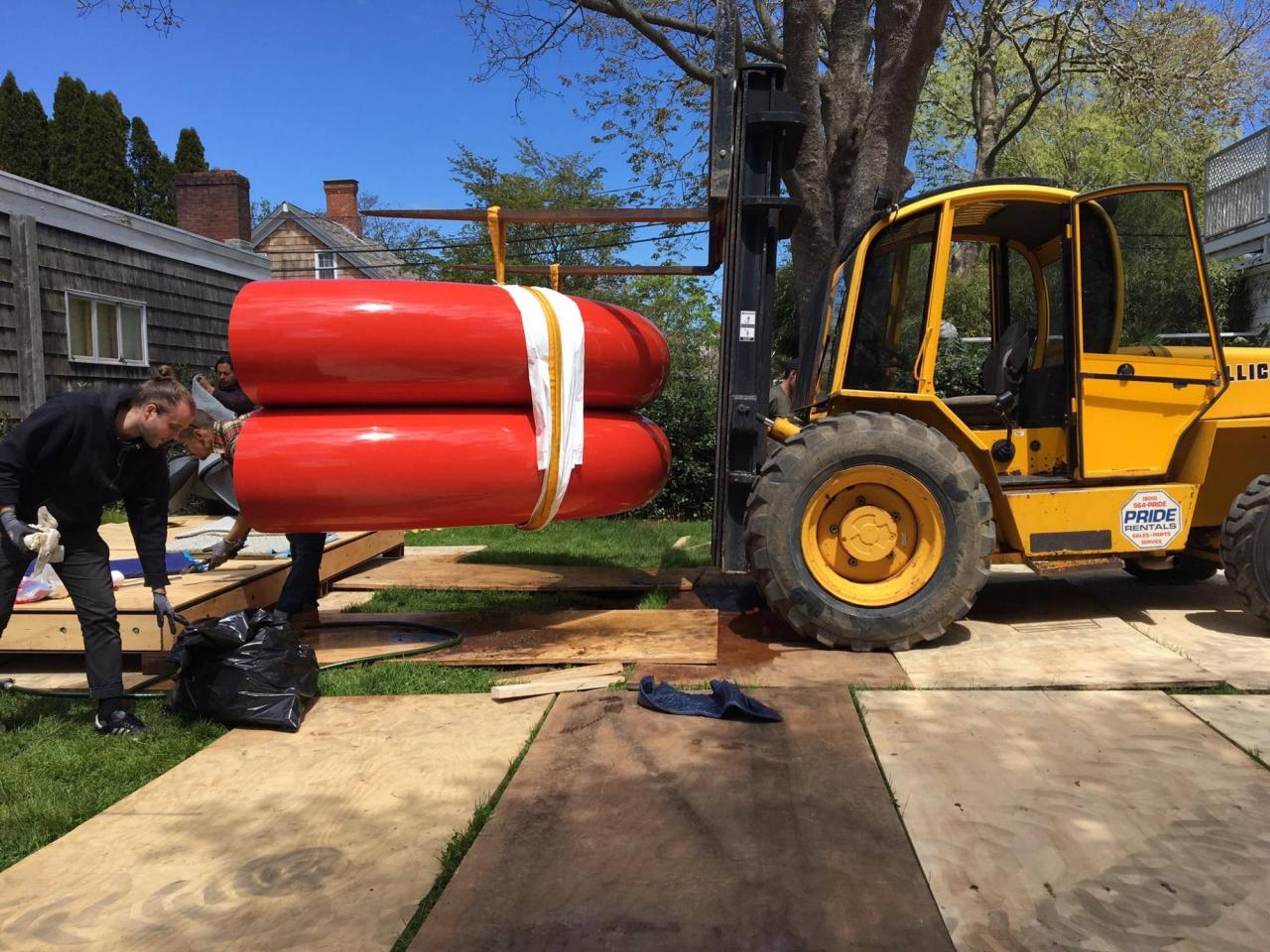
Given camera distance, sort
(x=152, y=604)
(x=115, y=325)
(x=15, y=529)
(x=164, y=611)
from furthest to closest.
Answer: (x=115, y=325) → (x=152, y=604) → (x=164, y=611) → (x=15, y=529)

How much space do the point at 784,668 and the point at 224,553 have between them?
13.1ft

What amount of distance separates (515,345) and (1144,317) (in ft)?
12.5

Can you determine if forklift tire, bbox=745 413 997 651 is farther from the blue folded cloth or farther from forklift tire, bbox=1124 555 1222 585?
forklift tire, bbox=1124 555 1222 585

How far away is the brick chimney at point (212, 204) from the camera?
19.7 m

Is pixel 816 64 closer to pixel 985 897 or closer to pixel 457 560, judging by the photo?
pixel 457 560

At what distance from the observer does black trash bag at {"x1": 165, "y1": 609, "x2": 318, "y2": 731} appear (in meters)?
4.18

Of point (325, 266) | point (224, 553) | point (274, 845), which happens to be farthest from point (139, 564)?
point (325, 266)

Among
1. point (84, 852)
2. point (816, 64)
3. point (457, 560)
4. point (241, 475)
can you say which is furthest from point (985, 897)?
point (816, 64)

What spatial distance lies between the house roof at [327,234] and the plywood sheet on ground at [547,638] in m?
22.1

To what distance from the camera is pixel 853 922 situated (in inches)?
97.7

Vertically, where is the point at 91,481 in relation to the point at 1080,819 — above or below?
above

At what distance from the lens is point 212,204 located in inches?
782

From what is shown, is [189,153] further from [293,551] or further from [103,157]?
[293,551]

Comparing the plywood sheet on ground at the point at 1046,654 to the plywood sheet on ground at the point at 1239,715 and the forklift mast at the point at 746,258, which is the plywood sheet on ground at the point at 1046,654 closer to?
the plywood sheet on ground at the point at 1239,715
